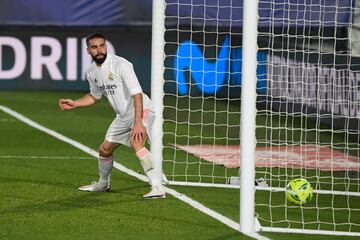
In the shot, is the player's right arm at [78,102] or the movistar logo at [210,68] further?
the movistar logo at [210,68]

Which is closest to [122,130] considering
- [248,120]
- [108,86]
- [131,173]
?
[108,86]

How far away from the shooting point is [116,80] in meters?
12.0

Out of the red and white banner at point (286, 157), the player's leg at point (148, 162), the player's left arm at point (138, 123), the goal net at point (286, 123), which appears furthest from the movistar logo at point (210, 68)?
the player's left arm at point (138, 123)

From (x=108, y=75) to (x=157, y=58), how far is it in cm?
116

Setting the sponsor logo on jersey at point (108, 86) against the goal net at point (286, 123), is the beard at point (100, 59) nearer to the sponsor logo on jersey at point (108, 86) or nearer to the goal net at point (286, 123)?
the sponsor logo on jersey at point (108, 86)

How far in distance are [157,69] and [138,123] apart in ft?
5.64

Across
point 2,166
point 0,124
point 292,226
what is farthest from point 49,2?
point 292,226

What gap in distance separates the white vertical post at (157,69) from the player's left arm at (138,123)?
4.76 feet

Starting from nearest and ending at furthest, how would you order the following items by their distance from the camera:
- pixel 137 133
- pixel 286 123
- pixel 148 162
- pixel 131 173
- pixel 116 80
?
pixel 137 133, pixel 148 162, pixel 116 80, pixel 131 173, pixel 286 123

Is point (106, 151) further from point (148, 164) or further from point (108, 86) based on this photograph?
point (108, 86)

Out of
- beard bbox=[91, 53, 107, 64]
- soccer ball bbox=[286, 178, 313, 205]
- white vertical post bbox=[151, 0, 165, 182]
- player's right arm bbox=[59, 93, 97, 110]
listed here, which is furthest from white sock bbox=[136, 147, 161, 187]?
soccer ball bbox=[286, 178, 313, 205]

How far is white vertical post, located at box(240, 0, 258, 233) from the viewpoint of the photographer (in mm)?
10078

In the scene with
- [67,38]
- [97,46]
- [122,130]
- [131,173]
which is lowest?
[131,173]

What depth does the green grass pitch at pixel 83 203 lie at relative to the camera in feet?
33.3
